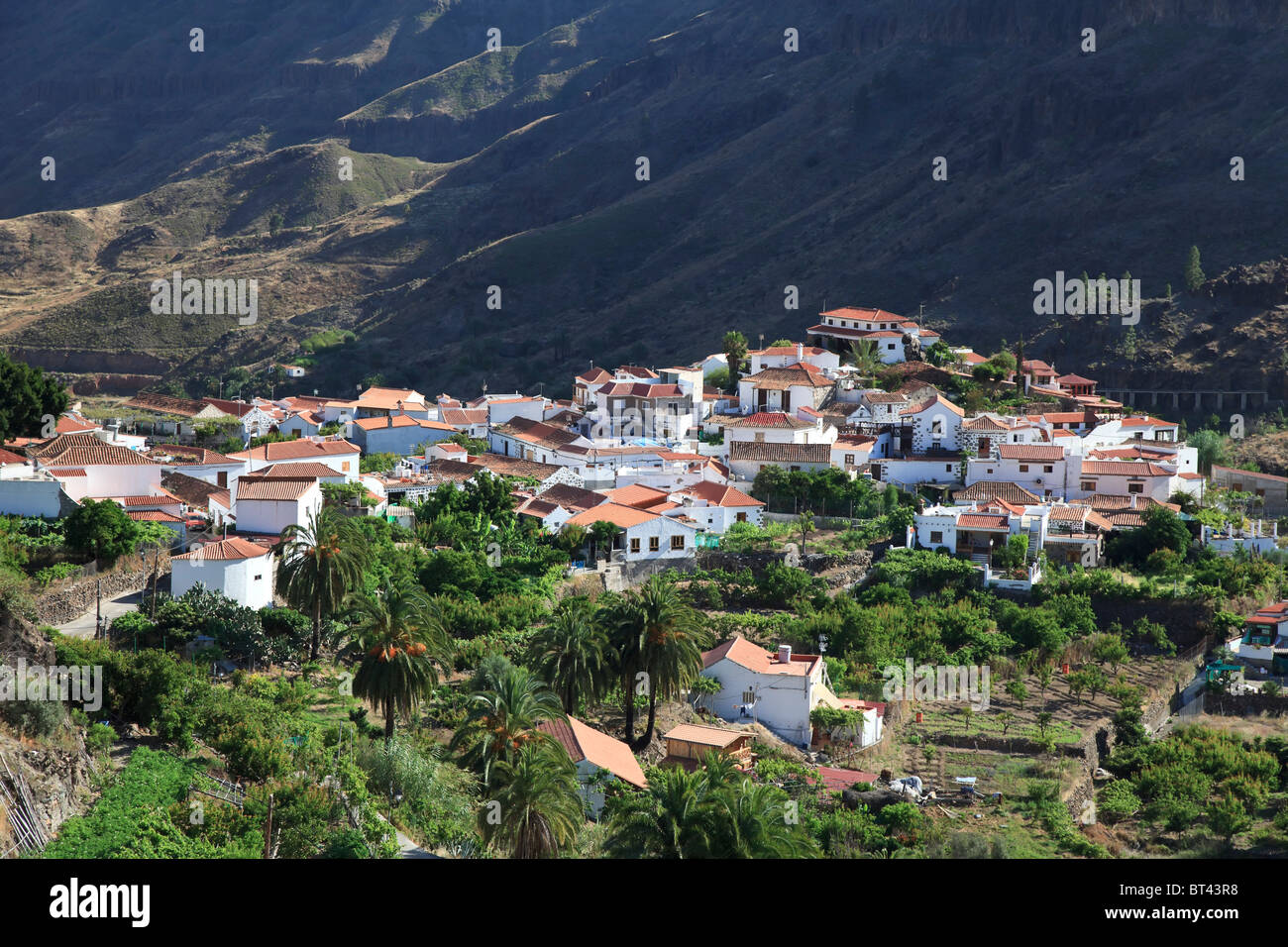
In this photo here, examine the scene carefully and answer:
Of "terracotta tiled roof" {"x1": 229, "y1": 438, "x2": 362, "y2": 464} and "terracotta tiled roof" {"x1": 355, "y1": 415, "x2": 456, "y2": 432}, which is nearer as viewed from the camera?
"terracotta tiled roof" {"x1": 229, "y1": 438, "x2": 362, "y2": 464}

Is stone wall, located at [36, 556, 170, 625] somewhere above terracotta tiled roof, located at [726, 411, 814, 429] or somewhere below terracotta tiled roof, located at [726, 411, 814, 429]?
below

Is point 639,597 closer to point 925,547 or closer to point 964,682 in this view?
point 964,682

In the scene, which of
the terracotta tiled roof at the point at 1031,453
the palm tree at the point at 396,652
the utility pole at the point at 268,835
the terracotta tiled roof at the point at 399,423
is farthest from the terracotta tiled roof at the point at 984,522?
the utility pole at the point at 268,835

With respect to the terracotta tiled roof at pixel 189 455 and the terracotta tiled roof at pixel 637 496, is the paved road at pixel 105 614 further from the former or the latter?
the terracotta tiled roof at pixel 637 496

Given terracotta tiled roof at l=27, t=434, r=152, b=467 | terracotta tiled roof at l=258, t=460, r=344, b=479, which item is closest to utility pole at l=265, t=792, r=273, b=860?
terracotta tiled roof at l=27, t=434, r=152, b=467

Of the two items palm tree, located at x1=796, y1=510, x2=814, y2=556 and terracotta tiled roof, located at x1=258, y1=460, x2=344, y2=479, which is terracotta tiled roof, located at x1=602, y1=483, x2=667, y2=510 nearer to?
palm tree, located at x1=796, y1=510, x2=814, y2=556

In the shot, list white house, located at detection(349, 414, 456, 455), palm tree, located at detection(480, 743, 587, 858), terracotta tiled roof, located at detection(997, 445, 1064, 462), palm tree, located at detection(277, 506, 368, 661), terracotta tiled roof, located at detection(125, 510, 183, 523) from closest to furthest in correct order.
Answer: palm tree, located at detection(480, 743, 587, 858), palm tree, located at detection(277, 506, 368, 661), terracotta tiled roof, located at detection(125, 510, 183, 523), terracotta tiled roof, located at detection(997, 445, 1064, 462), white house, located at detection(349, 414, 456, 455)

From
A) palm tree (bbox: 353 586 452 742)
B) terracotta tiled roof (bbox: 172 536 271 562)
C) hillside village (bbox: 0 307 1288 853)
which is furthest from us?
hillside village (bbox: 0 307 1288 853)
